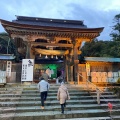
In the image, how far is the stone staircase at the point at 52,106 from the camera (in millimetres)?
7973

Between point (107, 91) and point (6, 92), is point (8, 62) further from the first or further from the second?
point (107, 91)

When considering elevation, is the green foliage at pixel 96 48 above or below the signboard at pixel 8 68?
above

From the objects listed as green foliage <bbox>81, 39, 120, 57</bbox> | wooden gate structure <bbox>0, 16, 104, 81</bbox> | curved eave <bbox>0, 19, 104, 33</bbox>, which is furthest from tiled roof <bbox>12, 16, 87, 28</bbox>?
green foliage <bbox>81, 39, 120, 57</bbox>

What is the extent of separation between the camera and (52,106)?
9.33 meters

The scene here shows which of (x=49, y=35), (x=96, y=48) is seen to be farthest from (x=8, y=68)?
(x=96, y=48)

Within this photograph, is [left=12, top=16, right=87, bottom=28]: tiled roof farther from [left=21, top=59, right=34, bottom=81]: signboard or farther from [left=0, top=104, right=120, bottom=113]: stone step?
[left=0, top=104, right=120, bottom=113]: stone step

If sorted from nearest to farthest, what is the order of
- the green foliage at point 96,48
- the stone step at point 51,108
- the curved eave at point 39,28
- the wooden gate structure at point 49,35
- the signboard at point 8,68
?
the stone step at point 51,108
the curved eave at point 39,28
the wooden gate structure at point 49,35
the signboard at point 8,68
the green foliage at point 96,48

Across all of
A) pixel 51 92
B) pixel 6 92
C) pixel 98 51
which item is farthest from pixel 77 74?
pixel 98 51

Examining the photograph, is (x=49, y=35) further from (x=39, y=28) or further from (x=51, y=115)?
(x=51, y=115)

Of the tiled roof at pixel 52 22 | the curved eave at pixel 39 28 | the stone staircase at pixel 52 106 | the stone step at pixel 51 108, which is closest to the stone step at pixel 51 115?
the stone staircase at pixel 52 106

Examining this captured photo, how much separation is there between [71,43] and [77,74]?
3277mm

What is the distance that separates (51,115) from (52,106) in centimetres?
141

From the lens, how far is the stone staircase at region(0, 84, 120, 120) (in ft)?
26.2

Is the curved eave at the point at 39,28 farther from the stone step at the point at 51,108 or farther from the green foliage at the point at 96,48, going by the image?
the green foliage at the point at 96,48
